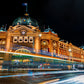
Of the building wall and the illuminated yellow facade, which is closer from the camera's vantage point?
the illuminated yellow facade

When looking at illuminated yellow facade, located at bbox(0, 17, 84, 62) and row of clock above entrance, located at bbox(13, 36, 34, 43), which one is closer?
illuminated yellow facade, located at bbox(0, 17, 84, 62)

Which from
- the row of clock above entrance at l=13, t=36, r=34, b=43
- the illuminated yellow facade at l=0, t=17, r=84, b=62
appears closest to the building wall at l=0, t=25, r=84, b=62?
the illuminated yellow facade at l=0, t=17, r=84, b=62

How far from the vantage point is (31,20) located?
7331cm

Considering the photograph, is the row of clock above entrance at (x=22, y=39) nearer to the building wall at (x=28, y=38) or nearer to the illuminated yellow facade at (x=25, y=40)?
→ the illuminated yellow facade at (x=25, y=40)

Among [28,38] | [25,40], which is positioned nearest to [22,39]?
[25,40]

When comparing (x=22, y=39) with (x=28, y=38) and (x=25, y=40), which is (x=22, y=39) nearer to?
(x=25, y=40)

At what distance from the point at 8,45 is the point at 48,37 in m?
19.7

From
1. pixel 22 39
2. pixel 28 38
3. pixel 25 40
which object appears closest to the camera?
pixel 22 39

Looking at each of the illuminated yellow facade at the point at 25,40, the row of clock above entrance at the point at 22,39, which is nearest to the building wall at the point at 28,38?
the illuminated yellow facade at the point at 25,40

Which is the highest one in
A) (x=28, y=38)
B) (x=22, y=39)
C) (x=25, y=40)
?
(x=28, y=38)

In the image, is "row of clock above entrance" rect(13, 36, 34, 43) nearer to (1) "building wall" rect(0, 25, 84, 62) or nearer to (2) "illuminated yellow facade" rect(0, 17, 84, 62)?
(2) "illuminated yellow facade" rect(0, 17, 84, 62)

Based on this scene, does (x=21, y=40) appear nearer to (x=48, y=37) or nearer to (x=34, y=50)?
(x=34, y=50)

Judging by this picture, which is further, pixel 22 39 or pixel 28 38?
pixel 28 38

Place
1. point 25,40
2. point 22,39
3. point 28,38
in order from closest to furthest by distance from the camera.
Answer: point 22,39 < point 25,40 < point 28,38
